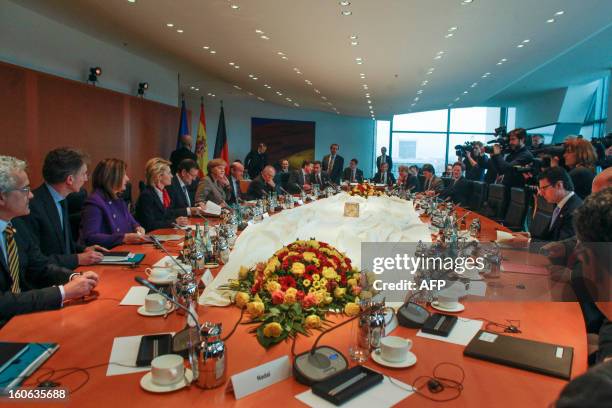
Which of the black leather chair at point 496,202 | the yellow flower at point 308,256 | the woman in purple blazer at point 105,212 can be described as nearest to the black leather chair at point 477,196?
the black leather chair at point 496,202

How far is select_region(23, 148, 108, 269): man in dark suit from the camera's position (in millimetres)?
2441

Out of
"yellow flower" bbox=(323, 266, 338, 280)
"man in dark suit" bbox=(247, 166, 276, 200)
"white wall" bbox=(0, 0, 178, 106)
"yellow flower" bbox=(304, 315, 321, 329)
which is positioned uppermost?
"white wall" bbox=(0, 0, 178, 106)

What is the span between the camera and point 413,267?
2117mm

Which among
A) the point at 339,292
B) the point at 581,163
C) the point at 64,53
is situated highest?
the point at 64,53

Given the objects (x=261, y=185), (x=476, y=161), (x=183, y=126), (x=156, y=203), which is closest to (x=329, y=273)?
(x=156, y=203)

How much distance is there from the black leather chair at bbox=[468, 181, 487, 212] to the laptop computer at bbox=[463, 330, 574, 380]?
5034 millimetres

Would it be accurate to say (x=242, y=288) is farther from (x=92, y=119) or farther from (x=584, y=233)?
(x=92, y=119)

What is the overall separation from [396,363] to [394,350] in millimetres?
39

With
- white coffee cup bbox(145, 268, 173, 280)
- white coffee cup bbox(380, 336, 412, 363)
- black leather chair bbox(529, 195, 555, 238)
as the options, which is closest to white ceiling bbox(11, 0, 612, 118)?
black leather chair bbox(529, 195, 555, 238)

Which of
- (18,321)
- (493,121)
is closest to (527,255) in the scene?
(18,321)

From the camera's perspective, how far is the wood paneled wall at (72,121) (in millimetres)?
4914

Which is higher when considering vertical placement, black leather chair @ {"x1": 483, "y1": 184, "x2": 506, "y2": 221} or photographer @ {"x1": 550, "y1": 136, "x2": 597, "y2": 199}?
photographer @ {"x1": 550, "y1": 136, "x2": 597, "y2": 199}

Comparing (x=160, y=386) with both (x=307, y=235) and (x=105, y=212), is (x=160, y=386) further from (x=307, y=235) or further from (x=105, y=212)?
(x=105, y=212)

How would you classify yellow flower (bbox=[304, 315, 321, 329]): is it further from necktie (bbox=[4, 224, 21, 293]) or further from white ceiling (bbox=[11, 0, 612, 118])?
white ceiling (bbox=[11, 0, 612, 118])
